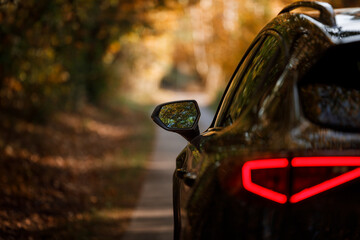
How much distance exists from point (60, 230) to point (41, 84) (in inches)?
185

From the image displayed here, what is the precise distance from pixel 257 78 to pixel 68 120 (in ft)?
44.3

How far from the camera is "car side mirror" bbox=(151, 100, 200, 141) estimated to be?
281 centimetres

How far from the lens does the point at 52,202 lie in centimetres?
723

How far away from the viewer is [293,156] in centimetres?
174

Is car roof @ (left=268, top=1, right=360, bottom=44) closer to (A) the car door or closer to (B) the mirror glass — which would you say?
(A) the car door

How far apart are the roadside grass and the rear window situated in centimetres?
420

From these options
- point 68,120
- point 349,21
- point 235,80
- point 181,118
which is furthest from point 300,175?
point 68,120

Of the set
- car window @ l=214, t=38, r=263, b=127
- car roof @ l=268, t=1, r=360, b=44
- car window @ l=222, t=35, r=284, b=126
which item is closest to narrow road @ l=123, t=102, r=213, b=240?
car window @ l=214, t=38, r=263, b=127

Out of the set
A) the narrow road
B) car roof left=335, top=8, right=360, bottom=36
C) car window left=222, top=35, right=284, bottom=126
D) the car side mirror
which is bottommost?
the narrow road

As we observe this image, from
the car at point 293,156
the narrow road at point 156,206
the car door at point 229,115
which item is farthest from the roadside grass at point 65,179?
the car at point 293,156

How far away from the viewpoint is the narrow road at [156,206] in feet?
20.4

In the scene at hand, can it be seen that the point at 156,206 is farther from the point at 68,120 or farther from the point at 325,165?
the point at 68,120

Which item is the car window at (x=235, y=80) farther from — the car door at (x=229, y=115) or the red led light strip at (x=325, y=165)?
the red led light strip at (x=325, y=165)

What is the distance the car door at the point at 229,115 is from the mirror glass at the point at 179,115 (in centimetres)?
16
